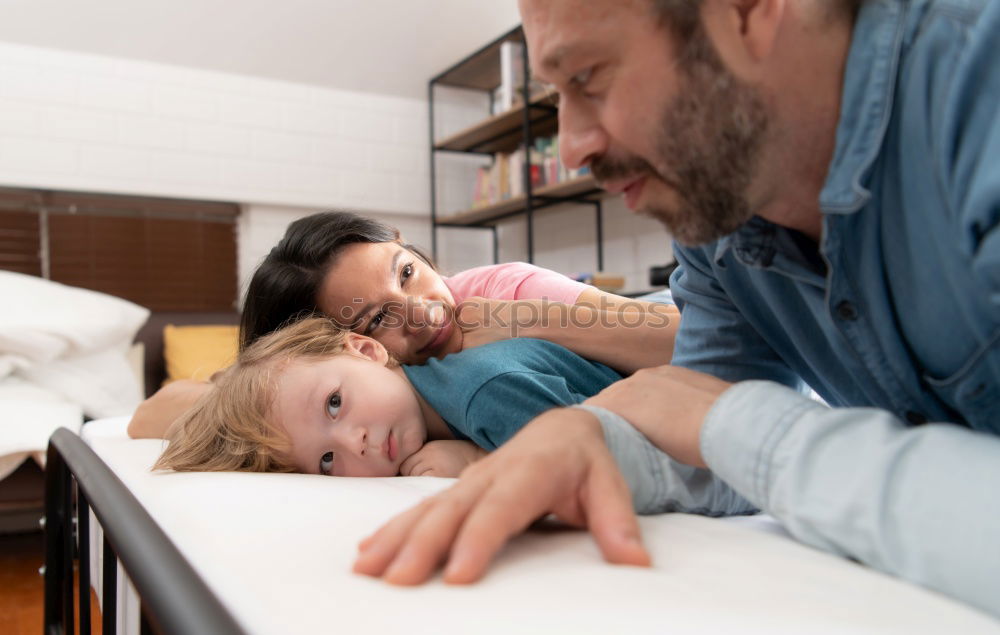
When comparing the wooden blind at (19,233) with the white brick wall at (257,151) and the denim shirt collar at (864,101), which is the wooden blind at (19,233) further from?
the denim shirt collar at (864,101)

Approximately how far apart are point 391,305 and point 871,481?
1056 millimetres

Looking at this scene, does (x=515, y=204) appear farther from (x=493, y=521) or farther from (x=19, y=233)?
(x=493, y=521)

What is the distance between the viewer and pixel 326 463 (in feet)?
3.56

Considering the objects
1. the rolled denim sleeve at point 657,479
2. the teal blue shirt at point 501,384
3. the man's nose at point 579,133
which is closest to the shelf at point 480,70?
the teal blue shirt at point 501,384

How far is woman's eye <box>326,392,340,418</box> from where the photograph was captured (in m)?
1.07

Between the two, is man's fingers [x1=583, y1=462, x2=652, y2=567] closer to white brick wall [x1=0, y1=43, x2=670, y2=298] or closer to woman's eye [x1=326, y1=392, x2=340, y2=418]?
woman's eye [x1=326, y1=392, x2=340, y2=418]

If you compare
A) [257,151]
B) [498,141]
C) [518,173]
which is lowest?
[518,173]

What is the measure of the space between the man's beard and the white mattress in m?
0.28

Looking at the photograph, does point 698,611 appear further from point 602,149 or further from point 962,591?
point 602,149

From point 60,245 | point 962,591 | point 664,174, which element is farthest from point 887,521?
point 60,245

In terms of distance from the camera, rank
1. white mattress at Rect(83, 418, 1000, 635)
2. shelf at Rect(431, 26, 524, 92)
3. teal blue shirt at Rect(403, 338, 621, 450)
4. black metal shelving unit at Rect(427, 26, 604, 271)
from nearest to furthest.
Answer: white mattress at Rect(83, 418, 1000, 635) < teal blue shirt at Rect(403, 338, 621, 450) < black metal shelving unit at Rect(427, 26, 604, 271) < shelf at Rect(431, 26, 524, 92)

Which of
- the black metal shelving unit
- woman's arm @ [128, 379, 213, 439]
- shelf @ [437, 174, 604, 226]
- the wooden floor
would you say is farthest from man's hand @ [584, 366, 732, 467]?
the black metal shelving unit

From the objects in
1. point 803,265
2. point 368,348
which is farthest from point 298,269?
point 803,265

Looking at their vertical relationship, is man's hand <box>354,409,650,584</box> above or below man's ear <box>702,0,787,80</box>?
below
